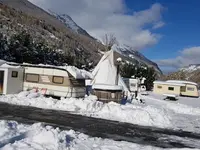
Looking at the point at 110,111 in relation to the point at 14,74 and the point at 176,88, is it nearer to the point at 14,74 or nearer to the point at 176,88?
the point at 14,74

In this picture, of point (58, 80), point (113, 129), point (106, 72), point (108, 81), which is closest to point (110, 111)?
point (113, 129)

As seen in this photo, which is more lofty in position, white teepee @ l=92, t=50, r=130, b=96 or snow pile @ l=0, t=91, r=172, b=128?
white teepee @ l=92, t=50, r=130, b=96

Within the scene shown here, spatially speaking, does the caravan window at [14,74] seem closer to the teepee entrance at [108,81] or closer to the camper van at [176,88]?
the teepee entrance at [108,81]

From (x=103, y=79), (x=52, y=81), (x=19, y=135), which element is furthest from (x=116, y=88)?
(x=19, y=135)

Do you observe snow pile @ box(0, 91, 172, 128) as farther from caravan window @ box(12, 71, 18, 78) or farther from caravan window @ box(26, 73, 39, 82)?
caravan window @ box(12, 71, 18, 78)

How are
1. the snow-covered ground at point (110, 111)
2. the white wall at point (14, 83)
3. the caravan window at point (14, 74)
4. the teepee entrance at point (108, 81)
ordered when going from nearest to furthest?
the snow-covered ground at point (110, 111) → the white wall at point (14, 83) → the teepee entrance at point (108, 81) → the caravan window at point (14, 74)

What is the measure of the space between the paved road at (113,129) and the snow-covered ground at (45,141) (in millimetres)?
1731

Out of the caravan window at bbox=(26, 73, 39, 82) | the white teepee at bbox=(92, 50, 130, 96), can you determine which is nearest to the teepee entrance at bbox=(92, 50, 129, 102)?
the white teepee at bbox=(92, 50, 130, 96)

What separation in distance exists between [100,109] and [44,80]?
290 inches

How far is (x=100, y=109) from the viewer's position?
20844 mm

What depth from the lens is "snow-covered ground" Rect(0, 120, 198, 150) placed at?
29.4ft

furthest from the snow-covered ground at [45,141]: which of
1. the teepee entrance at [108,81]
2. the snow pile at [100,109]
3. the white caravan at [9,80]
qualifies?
the white caravan at [9,80]

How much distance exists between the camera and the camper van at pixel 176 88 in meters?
49.4

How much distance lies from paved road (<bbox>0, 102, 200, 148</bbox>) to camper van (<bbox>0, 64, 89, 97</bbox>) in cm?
672
